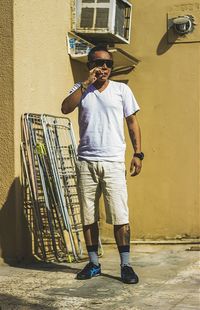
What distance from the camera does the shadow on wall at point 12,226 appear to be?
244 inches

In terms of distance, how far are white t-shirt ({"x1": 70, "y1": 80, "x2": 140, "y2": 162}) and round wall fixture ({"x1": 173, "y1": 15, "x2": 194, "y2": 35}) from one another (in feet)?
8.73

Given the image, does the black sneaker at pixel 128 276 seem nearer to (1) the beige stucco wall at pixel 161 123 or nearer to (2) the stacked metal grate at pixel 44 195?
(2) the stacked metal grate at pixel 44 195

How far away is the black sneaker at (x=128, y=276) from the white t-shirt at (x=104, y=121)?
3.05ft

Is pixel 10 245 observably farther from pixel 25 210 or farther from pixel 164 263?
pixel 164 263

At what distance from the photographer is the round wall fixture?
779 cm

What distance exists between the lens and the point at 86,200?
547cm

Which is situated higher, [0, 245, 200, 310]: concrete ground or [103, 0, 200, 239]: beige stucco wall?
[103, 0, 200, 239]: beige stucco wall

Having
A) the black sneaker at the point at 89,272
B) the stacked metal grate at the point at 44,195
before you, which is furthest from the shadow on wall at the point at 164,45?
the black sneaker at the point at 89,272

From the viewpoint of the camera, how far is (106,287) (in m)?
5.07

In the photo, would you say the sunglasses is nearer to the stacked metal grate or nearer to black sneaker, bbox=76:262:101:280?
the stacked metal grate

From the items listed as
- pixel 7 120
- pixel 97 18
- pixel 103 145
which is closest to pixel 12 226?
pixel 7 120

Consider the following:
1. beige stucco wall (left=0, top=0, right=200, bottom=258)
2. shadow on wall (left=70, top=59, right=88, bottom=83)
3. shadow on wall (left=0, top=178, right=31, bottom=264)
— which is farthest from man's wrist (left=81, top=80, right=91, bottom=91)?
shadow on wall (left=70, top=59, right=88, bottom=83)

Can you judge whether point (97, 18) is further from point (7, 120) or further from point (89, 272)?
point (89, 272)

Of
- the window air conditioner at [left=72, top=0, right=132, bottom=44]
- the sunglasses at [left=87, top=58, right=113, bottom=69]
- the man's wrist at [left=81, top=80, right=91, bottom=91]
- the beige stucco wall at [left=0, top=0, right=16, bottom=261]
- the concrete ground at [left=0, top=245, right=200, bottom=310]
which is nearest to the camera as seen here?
the concrete ground at [left=0, top=245, right=200, bottom=310]
